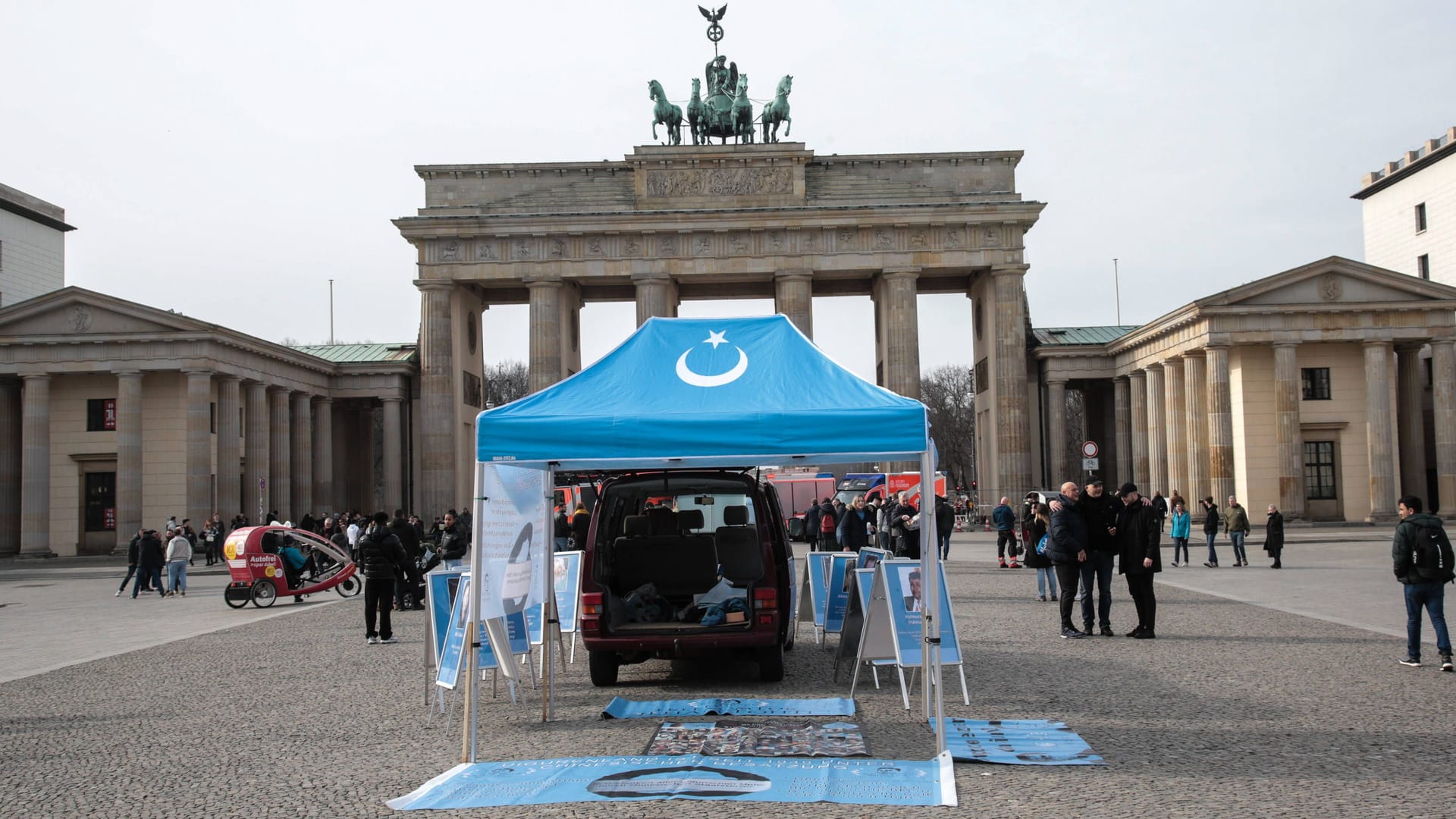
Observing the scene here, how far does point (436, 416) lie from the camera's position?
190 ft

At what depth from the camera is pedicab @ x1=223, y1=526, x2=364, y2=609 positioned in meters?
23.9

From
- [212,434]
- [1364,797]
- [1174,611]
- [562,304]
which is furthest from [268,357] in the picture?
[1364,797]

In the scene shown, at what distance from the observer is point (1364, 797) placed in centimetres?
713

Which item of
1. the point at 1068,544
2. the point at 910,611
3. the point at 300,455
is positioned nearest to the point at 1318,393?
the point at 1068,544

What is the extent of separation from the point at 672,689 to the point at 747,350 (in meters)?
3.30

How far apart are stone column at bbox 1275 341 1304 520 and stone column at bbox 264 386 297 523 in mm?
39834

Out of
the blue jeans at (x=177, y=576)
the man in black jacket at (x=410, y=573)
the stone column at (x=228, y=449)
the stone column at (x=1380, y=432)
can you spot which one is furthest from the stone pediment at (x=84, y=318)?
the stone column at (x=1380, y=432)

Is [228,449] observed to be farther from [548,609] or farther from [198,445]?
[548,609]

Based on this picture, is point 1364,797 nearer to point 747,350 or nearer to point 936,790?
point 936,790

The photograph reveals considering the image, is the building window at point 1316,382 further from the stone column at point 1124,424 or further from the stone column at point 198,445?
the stone column at point 198,445

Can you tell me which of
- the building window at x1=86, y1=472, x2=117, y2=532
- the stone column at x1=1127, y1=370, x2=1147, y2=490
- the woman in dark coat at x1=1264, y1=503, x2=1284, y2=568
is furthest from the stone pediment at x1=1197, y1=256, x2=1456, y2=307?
the building window at x1=86, y1=472, x2=117, y2=532

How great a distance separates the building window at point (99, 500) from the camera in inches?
1885

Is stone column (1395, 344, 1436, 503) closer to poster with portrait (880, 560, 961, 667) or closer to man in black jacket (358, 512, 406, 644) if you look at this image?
poster with portrait (880, 560, 961, 667)

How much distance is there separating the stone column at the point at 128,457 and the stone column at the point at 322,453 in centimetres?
1271
